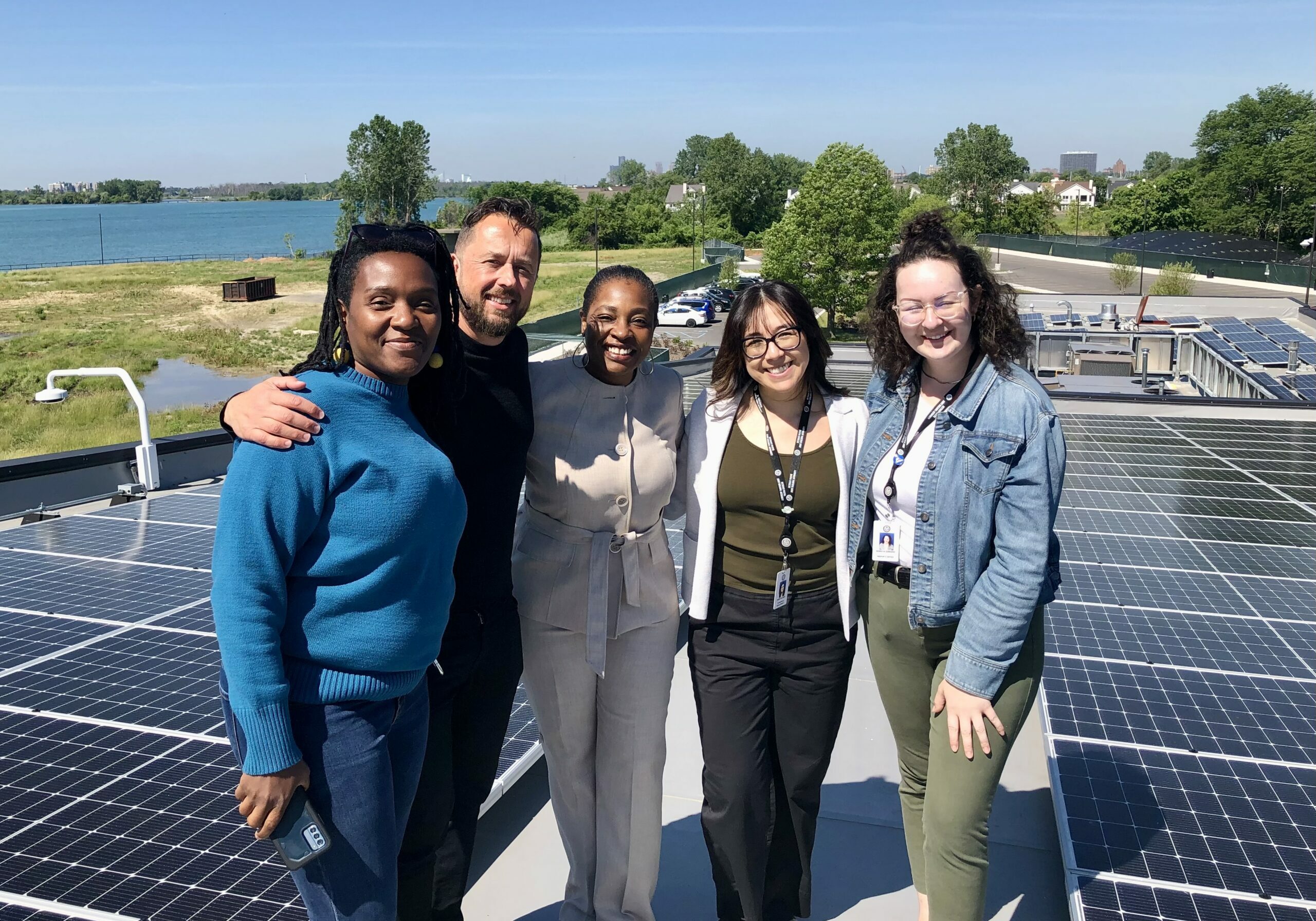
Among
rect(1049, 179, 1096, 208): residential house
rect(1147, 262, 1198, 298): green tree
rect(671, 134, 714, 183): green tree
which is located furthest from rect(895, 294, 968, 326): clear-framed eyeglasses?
rect(671, 134, 714, 183): green tree

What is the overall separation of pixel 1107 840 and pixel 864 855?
971 millimetres

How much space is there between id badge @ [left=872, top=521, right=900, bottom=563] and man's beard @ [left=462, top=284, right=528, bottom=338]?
1.17 meters

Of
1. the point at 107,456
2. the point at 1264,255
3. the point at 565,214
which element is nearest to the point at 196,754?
the point at 107,456

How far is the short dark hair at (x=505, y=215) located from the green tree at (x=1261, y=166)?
278 feet

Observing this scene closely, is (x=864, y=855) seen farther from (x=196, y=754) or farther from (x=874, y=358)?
(x=196, y=754)

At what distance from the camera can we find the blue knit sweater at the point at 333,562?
1802 mm

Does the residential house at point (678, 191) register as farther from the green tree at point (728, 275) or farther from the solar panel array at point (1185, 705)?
the solar panel array at point (1185, 705)

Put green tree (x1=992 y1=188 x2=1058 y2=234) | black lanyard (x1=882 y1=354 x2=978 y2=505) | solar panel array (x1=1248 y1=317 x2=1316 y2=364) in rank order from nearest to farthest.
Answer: black lanyard (x1=882 y1=354 x2=978 y2=505) → solar panel array (x1=1248 y1=317 x2=1316 y2=364) → green tree (x1=992 y1=188 x2=1058 y2=234)

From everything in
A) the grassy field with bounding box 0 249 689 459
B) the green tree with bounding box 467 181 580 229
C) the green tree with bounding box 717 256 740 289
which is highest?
the green tree with bounding box 467 181 580 229

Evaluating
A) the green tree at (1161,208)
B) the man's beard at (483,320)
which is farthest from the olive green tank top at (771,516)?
the green tree at (1161,208)

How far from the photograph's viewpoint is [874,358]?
2943 mm

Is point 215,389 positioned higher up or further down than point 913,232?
further down

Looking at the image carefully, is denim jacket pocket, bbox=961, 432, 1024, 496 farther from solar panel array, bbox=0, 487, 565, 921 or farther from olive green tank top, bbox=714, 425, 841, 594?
solar panel array, bbox=0, 487, 565, 921

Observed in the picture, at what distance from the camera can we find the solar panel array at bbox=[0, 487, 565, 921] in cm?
248
